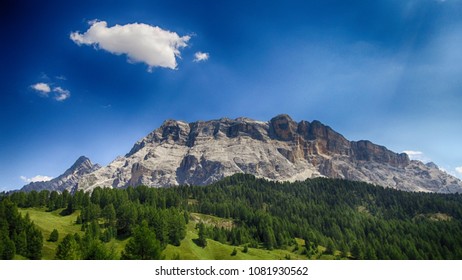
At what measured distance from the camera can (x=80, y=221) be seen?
8812cm

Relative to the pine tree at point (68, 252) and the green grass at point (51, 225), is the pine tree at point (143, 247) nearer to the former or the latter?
the pine tree at point (68, 252)

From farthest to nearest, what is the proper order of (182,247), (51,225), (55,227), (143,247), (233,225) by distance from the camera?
(233,225), (51,225), (55,227), (182,247), (143,247)

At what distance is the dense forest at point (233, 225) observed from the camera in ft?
161

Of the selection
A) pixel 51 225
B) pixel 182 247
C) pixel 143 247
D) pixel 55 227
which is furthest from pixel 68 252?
pixel 51 225

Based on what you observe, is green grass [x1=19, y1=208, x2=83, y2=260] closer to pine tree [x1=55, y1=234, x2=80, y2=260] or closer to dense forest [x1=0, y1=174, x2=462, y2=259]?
dense forest [x1=0, y1=174, x2=462, y2=259]

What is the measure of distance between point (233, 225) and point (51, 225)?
232 feet

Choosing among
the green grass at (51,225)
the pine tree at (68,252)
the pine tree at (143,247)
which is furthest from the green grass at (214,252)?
the pine tree at (143,247)

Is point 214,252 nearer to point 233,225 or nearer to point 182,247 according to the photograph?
point 182,247

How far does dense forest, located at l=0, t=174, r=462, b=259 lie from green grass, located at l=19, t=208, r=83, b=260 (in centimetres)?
228

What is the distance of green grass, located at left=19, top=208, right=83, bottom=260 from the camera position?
59656 mm

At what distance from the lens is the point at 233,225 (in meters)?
133

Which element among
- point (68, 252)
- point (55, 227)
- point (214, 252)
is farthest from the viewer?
point (214, 252)

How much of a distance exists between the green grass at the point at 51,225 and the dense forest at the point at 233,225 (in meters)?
2.28
